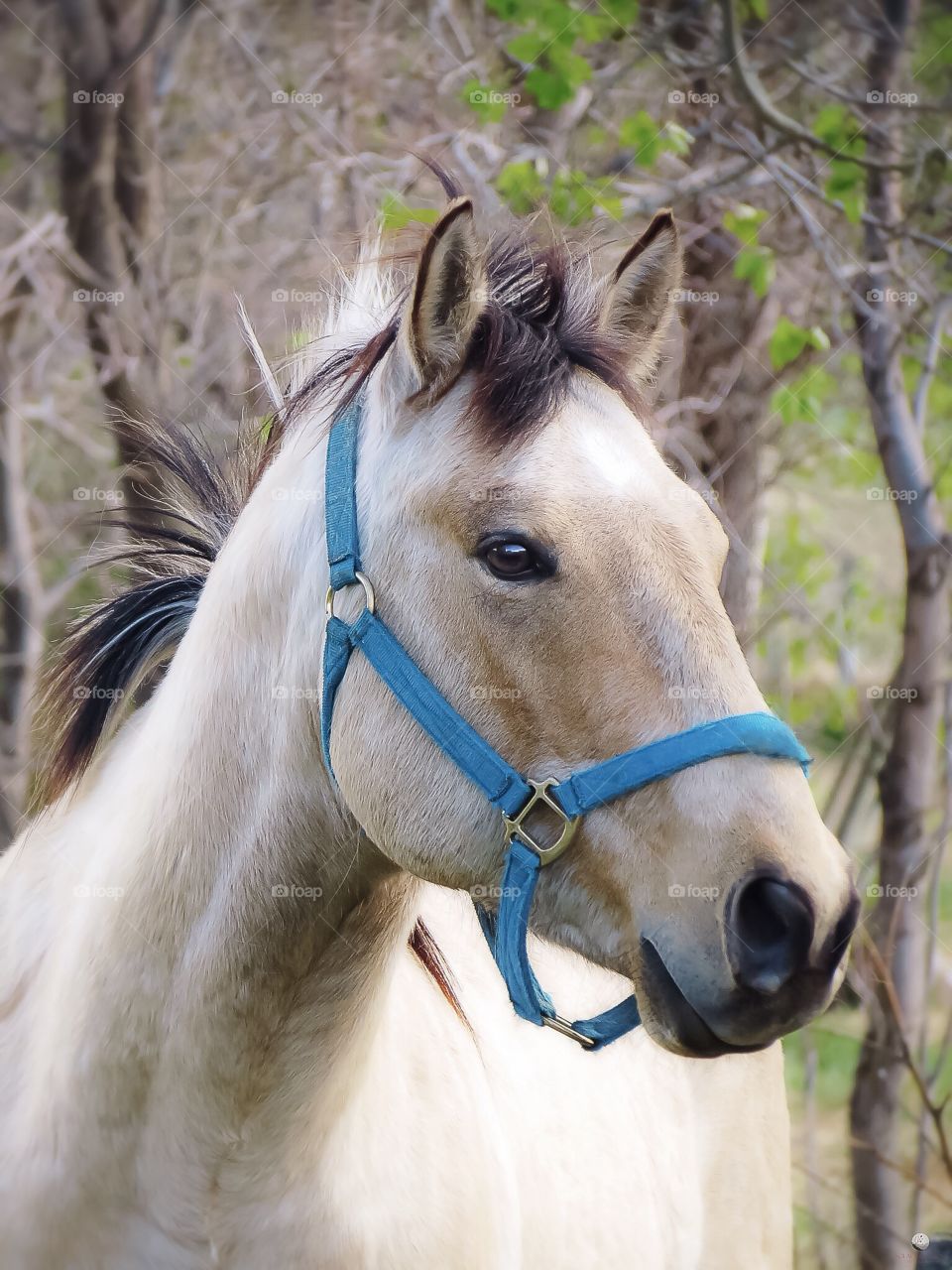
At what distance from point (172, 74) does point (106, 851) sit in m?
4.78

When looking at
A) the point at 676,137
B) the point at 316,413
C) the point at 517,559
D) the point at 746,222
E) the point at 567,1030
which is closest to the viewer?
the point at 517,559

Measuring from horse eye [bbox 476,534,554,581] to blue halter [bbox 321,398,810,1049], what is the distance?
0.73 ft

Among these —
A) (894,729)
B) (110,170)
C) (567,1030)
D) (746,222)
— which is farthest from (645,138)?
(567,1030)

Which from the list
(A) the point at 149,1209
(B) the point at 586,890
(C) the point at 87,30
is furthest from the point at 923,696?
(C) the point at 87,30

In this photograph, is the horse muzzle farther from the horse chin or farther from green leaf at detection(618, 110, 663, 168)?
green leaf at detection(618, 110, 663, 168)

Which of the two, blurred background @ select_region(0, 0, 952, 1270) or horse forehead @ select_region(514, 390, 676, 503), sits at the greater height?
horse forehead @ select_region(514, 390, 676, 503)

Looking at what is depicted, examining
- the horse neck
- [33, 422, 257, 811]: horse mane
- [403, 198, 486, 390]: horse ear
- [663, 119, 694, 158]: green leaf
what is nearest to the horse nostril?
the horse neck

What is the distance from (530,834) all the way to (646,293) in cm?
113

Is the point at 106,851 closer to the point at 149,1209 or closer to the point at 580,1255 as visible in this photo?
the point at 149,1209

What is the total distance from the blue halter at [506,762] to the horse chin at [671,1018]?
0.44ft

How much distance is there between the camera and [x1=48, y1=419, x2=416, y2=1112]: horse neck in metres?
2.05

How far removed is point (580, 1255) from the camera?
8.81 feet

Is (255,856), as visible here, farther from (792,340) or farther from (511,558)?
(792,340)

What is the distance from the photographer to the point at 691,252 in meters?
5.08
